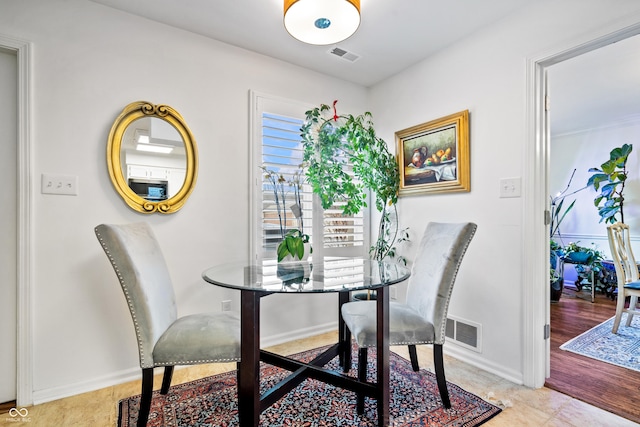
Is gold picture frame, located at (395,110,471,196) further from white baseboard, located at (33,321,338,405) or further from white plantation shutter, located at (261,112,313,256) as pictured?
white baseboard, located at (33,321,338,405)

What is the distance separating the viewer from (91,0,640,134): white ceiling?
2.04 metres

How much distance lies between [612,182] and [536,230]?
145 inches

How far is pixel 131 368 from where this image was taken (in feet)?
6.88

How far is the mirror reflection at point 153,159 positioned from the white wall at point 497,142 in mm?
2085

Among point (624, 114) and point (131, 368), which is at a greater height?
point (624, 114)

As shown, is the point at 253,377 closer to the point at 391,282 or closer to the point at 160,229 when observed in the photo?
the point at 391,282

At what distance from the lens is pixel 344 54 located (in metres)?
2.65

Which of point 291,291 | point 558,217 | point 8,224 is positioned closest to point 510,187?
point 291,291

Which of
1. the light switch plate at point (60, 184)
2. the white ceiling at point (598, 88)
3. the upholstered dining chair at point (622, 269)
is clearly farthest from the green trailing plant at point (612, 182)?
the light switch plate at point (60, 184)

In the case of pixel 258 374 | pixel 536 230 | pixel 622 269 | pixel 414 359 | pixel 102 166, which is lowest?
pixel 414 359

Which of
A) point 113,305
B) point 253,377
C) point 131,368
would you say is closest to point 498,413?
point 253,377

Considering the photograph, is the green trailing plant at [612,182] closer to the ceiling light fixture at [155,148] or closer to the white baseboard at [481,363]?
the white baseboard at [481,363]

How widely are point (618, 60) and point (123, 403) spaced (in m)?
4.59

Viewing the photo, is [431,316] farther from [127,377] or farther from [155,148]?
[155,148]
